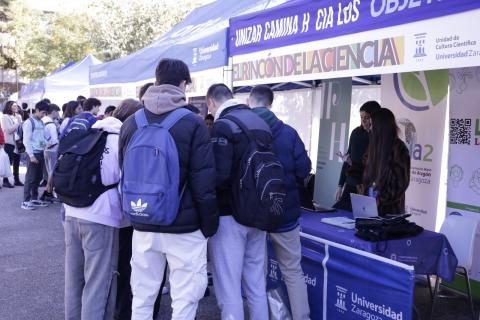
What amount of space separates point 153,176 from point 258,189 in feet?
2.01

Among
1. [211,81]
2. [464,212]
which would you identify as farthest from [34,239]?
[464,212]

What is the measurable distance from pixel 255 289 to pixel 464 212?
6.61ft

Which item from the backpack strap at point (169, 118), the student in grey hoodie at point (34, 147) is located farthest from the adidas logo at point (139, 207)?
the student in grey hoodie at point (34, 147)

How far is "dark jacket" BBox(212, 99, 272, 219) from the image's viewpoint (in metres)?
2.84

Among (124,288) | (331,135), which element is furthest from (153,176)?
(331,135)

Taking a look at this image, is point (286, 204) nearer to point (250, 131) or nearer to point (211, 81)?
point (250, 131)

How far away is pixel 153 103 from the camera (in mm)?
2674

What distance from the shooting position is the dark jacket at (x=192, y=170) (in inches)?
102

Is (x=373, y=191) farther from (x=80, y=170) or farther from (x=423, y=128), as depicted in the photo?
(x=80, y=170)

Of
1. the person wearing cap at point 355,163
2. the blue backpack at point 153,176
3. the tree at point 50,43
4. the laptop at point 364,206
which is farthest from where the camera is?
the tree at point 50,43

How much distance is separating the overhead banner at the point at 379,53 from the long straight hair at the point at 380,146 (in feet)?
2.23

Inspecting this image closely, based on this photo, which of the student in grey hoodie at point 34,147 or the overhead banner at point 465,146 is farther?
the student in grey hoodie at point 34,147

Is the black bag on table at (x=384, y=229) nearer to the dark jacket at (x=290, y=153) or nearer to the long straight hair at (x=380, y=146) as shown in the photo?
the dark jacket at (x=290, y=153)

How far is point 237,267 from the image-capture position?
9.82 ft
